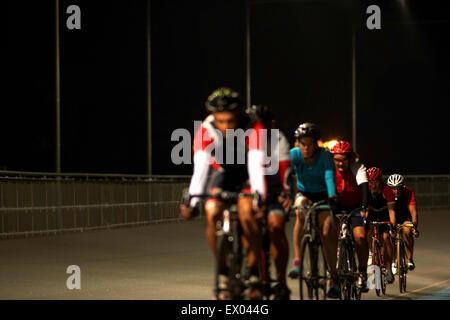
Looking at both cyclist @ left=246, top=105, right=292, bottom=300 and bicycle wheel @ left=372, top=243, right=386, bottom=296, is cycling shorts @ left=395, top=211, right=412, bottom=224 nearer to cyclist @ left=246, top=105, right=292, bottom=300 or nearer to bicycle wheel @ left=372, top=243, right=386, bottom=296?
bicycle wheel @ left=372, top=243, right=386, bottom=296

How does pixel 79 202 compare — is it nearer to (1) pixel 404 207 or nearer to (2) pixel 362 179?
(1) pixel 404 207

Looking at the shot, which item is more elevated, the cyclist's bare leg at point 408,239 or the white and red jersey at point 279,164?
the white and red jersey at point 279,164

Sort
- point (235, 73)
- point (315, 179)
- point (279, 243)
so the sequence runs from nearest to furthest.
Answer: point (279, 243) → point (315, 179) → point (235, 73)

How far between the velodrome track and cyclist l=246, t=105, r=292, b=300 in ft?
6.87

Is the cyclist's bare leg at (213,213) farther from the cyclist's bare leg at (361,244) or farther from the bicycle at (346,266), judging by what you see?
the cyclist's bare leg at (361,244)

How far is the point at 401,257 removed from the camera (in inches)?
478

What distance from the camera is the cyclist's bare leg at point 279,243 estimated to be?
829 centimetres

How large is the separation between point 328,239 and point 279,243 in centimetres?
125

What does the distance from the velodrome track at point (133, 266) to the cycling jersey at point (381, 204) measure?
872mm

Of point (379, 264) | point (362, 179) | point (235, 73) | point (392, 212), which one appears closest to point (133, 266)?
point (392, 212)

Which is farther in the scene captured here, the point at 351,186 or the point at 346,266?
the point at 351,186

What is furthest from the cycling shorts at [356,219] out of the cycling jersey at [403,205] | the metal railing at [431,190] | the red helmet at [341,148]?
the metal railing at [431,190]

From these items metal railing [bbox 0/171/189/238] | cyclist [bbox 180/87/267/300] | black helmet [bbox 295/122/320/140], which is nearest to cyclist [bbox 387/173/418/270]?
black helmet [bbox 295/122/320/140]
